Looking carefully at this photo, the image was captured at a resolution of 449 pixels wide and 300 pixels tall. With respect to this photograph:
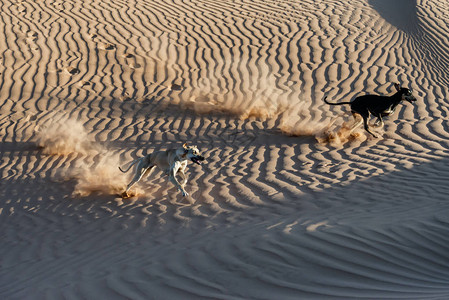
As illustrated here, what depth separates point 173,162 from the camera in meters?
7.15

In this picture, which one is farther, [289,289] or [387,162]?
[387,162]

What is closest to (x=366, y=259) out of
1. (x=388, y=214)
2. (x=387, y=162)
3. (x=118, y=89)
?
(x=388, y=214)

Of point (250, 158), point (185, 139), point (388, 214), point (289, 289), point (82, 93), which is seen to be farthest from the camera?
point (82, 93)

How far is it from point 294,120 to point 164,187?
3711 millimetres

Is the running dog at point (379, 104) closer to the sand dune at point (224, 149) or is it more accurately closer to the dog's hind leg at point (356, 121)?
the dog's hind leg at point (356, 121)

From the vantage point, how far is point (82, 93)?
1240 cm

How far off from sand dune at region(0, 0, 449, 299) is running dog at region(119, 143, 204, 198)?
28 cm

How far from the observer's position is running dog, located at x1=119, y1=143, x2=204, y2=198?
6.97 meters

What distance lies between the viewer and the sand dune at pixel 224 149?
4.55 m

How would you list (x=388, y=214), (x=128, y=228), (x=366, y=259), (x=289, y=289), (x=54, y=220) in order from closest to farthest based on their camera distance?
1. (x=289, y=289)
2. (x=366, y=259)
3. (x=388, y=214)
4. (x=128, y=228)
5. (x=54, y=220)

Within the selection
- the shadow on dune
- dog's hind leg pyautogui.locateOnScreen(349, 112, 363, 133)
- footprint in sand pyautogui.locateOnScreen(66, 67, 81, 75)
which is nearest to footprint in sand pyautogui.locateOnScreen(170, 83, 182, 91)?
footprint in sand pyautogui.locateOnScreen(66, 67, 81, 75)

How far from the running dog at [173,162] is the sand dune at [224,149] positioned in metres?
0.28

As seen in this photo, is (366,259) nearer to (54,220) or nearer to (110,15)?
(54,220)

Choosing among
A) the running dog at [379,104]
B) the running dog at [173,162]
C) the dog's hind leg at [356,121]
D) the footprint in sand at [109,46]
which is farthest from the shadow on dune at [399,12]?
the running dog at [173,162]
